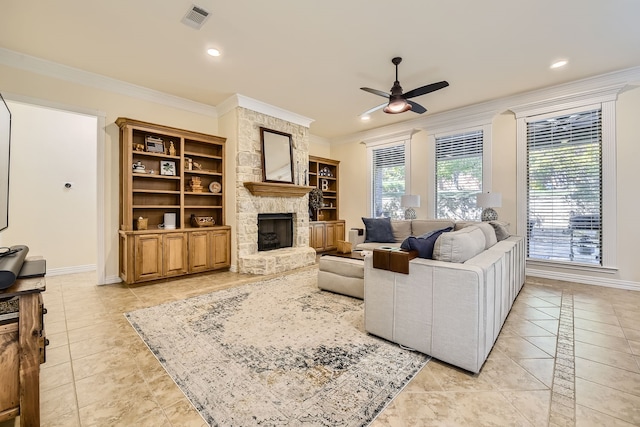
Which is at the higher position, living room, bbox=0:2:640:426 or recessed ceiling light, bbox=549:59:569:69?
recessed ceiling light, bbox=549:59:569:69

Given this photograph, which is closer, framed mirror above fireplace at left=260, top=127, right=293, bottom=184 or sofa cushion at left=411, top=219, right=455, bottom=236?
sofa cushion at left=411, top=219, right=455, bottom=236

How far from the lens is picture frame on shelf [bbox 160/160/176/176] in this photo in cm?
445

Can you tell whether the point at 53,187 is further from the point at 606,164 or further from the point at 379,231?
the point at 606,164

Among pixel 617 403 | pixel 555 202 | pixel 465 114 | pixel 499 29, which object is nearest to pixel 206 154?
pixel 499 29

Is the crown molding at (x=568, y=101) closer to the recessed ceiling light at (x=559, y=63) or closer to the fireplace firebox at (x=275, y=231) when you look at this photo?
the recessed ceiling light at (x=559, y=63)

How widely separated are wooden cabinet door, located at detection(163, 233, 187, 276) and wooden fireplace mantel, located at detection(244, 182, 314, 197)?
1398 millimetres

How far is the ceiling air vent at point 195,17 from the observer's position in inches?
103

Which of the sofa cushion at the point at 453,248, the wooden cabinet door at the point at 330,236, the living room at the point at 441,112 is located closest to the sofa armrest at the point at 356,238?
the wooden cabinet door at the point at 330,236

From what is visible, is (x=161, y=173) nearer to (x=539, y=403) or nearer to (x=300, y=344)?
(x=300, y=344)

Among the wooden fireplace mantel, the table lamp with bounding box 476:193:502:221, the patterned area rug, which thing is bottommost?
the patterned area rug

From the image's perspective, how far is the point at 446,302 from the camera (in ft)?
6.31

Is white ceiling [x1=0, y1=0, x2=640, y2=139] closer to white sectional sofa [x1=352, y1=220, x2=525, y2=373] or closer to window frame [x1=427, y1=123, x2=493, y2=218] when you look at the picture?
window frame [x1=427, y1=123, x2=493, y2=218]

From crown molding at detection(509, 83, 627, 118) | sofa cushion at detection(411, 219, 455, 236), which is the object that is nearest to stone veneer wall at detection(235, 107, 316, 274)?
sofa cushion at detection(411, 219, 455, 236)

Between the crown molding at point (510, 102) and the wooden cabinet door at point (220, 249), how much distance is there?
4286 mm
